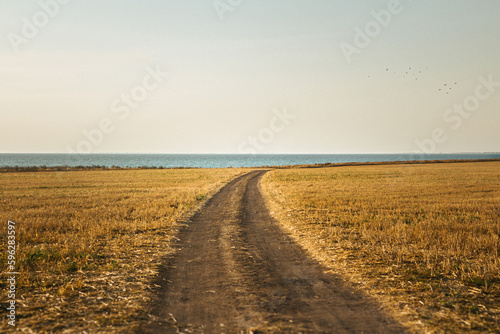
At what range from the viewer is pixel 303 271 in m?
8.71

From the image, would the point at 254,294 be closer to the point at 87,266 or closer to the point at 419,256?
the point at 87,266

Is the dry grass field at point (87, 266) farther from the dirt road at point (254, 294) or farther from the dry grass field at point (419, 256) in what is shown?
the dry grass field at point (419, 256)

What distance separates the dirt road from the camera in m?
5.62

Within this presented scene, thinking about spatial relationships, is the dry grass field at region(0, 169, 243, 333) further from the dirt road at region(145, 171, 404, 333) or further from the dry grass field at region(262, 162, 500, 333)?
the dry grass field at region(262, 162, 500, 333)

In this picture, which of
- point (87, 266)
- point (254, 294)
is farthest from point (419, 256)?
point (87, 266)

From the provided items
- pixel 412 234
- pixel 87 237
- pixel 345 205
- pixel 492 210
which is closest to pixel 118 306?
pixel 87 237

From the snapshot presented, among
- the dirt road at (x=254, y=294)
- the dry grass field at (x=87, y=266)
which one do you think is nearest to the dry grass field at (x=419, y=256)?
the dirt road at (x=254, y=294)

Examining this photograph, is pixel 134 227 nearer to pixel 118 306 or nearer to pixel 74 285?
pixel 74 285

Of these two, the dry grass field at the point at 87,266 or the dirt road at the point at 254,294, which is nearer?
the dirt road at the point at 254,294

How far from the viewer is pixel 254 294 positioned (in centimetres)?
703

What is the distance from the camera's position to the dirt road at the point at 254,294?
562cm

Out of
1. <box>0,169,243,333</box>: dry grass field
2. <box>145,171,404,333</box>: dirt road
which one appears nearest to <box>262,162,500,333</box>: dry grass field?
<box>145,171,404,333</box>: dirt road

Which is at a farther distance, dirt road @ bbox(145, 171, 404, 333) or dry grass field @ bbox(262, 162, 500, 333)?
dry grass field @ bbox(262, 162, 500, 333)

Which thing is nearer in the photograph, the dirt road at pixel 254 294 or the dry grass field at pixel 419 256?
the dirt road at pixel 254 294
